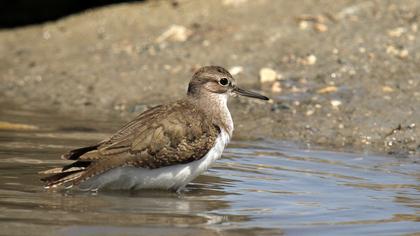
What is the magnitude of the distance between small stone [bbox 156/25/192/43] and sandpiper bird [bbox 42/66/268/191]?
19.1 ft

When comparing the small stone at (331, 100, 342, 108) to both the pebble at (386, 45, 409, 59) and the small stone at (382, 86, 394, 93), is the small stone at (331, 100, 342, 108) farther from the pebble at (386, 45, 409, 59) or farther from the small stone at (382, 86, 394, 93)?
the pebble at (386, 45, 409, 59)

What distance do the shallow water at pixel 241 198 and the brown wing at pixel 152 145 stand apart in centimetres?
23

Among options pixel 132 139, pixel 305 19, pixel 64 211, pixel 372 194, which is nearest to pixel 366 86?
pixel 305 19

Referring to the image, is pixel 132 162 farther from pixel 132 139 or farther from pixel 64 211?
pixel 64 211

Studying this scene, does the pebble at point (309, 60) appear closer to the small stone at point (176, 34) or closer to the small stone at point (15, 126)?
the small stone at point (176, 34)

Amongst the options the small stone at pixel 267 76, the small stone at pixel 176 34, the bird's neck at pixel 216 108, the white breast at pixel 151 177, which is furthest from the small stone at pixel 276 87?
the white breast at pixel 151 177

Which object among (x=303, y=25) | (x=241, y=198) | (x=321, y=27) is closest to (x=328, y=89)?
(x=321, y=27)

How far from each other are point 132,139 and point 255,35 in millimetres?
5988

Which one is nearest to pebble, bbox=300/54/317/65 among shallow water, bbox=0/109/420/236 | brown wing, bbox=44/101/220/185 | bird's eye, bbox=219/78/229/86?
Result: shallow water, bbox=0/109/420/236

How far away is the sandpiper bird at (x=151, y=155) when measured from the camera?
7504 mm

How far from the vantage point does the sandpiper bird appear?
7504 mm

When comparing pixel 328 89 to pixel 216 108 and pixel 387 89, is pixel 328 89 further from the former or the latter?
pixel 216 108

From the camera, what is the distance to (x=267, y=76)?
11.9 metres

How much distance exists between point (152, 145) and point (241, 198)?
2.73ft
